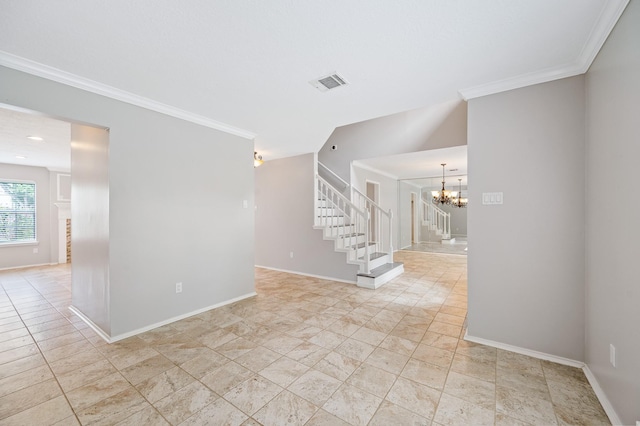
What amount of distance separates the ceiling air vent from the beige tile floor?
8.60 ft

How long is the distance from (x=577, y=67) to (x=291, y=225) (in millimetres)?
4656

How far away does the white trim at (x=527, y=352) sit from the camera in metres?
2.24

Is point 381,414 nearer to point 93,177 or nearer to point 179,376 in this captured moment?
point 179,376

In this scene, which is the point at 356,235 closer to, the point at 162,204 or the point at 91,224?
the point at 162,204

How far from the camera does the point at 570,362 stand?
2244mm

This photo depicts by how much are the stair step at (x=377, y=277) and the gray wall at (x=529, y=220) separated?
1.90m

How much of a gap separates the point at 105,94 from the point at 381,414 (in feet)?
12.3

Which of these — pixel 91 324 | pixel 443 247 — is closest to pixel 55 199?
pixel 91 324

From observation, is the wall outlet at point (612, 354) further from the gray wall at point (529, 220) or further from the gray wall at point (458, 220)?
the gray wall at point (458, 220)

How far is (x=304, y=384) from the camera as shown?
2010 millimetres

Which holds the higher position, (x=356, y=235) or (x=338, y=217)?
(x=338, y=217)

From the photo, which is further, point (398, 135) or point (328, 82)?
point (398, 135)


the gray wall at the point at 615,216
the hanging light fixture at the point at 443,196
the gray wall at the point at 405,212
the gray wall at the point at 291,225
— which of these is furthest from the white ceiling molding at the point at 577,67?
the gray wall at the point at 405,212

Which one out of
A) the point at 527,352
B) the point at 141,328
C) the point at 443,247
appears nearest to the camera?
the point at 527,352
